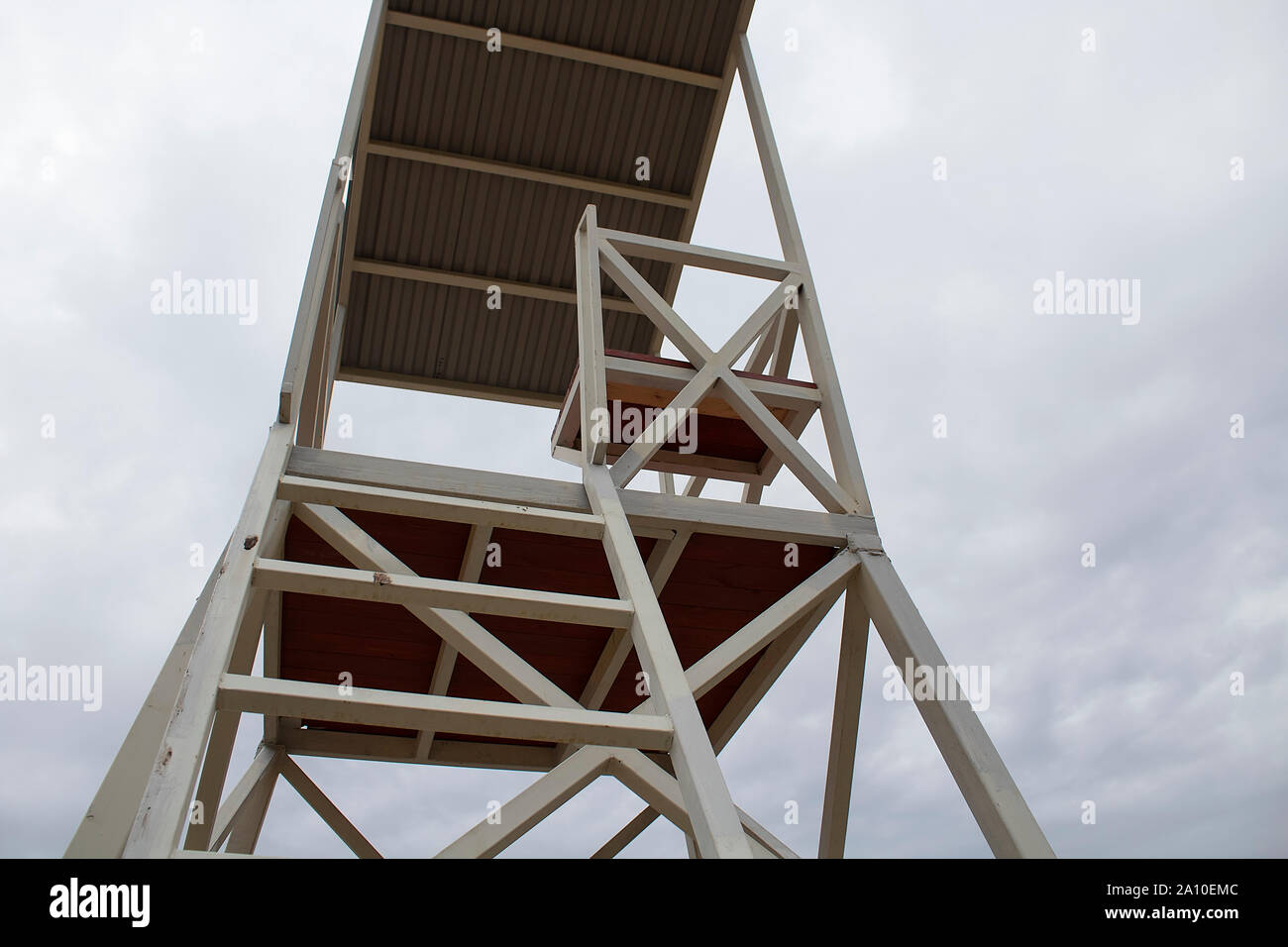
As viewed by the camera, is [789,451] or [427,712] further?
[789,451]

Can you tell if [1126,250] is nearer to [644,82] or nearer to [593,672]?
[644,82]

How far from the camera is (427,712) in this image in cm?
286

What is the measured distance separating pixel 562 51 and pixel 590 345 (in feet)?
13.5

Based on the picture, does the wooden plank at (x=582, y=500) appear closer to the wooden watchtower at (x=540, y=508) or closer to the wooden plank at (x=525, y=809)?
the wooden watchtower at (x=540, y=508)

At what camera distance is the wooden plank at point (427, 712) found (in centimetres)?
279

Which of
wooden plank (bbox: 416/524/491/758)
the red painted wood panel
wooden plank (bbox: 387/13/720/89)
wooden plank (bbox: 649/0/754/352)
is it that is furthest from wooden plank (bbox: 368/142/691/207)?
wooden plank (bbox: 416/524/491/758)

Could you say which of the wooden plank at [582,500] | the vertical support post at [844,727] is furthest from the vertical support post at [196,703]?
the vertical support post at [844,727]

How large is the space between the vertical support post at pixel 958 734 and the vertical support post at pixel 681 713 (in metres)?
Answer: 1.33

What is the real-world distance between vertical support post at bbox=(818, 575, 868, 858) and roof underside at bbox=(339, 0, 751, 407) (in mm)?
5085

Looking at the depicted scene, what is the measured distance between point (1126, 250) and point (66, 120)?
51.2m

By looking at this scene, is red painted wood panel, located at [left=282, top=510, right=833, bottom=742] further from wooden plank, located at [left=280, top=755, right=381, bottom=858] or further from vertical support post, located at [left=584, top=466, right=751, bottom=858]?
vertical support post, located at [left=584, top=466, right=751, bottom=858]

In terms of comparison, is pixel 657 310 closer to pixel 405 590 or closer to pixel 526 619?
pixel 526 619

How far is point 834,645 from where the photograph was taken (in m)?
6.02

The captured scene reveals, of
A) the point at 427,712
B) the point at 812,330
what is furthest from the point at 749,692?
the point at 427,712
